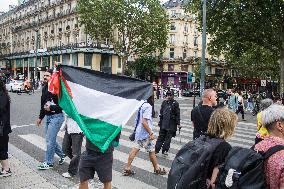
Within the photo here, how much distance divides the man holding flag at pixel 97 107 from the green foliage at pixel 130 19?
44.3 meters

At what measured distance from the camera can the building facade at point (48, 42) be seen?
57375mm

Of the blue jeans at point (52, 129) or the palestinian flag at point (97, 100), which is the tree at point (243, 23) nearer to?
the blue jeans at point (52, 129)

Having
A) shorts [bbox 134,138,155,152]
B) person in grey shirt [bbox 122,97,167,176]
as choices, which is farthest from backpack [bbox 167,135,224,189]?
shorts [bbox 134,138,155,152]

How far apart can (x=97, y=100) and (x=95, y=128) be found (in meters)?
0.36

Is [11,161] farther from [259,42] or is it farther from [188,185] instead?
[259,42]

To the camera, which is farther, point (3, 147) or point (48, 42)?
point (48, 42)

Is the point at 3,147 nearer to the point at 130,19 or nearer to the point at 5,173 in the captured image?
the point at 5,173

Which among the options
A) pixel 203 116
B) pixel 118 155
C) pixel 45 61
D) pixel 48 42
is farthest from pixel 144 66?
pixel 203 116

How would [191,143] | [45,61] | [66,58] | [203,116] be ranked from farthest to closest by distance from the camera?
1. [45,61]
2. [66,58]
3. [203,116]
4. [191,143]

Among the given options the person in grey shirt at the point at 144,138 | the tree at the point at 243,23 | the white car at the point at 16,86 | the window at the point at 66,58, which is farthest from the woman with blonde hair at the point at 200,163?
the window at the point at 66,58

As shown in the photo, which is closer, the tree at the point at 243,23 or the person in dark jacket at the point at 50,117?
the person in dark jacket at the point at 50,117

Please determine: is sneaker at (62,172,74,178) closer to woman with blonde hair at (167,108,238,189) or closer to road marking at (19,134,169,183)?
road marking at (19,134,169,183)

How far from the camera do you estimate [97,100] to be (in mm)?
5277

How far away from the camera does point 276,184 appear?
2947 mm
